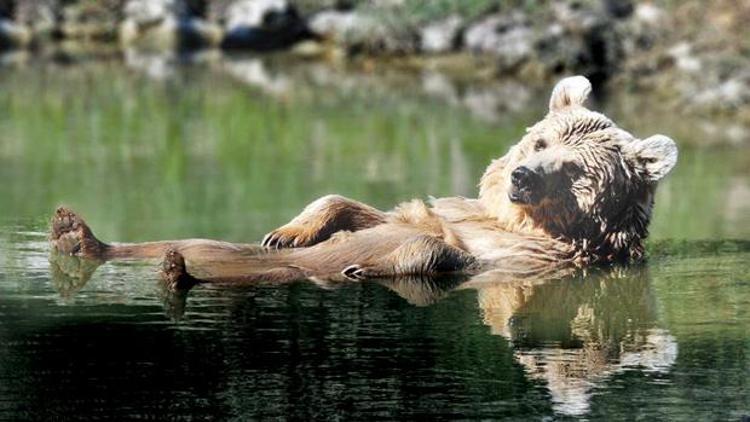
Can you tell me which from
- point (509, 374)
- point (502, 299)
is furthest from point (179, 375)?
point (502, 299)

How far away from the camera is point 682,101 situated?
18.8 metres

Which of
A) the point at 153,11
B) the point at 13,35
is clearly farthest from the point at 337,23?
the point at 13,35

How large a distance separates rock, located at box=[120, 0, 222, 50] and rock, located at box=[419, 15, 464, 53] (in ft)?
11.6

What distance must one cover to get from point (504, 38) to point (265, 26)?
15.1ft

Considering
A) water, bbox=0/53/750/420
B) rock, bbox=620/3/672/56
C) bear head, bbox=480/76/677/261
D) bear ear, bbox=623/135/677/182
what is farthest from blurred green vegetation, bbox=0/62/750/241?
rock, bbox=620/3/672/56

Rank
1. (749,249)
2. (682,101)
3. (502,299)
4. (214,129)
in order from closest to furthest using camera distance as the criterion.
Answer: (502,299)
(749,249)
(214,129)
(682,101)

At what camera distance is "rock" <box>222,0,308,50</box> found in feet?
83.9

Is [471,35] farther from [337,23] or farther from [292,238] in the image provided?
[292,238]

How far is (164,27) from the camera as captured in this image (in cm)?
2591

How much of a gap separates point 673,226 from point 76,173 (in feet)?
15.0

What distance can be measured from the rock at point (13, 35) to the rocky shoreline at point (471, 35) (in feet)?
0.06

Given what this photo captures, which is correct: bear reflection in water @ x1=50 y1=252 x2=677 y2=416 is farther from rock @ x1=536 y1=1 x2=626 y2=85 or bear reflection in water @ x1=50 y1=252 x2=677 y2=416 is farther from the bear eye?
rock @ x1=536 y1=1 x2=626 y2=85

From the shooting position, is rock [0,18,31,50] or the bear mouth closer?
the bear mouth

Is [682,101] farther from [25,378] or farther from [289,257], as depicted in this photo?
[25,378]
